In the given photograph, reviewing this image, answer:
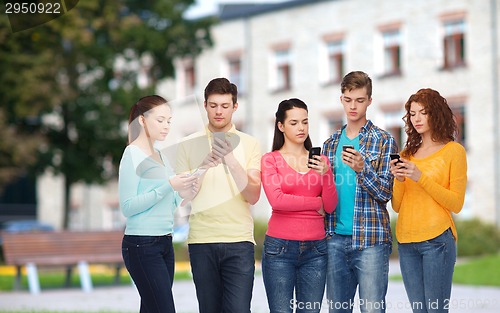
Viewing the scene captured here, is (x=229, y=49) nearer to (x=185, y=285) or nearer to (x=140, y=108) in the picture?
(x=185, y=285)

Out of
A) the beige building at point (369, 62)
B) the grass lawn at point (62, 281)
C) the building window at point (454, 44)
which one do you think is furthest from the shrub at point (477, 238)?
the grass lawn at point (62, 281)

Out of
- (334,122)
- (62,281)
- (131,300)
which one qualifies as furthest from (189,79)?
(131,300)

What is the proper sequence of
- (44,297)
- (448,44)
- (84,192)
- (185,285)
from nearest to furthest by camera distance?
(44,297), (185,285), (448,44), (84,192)

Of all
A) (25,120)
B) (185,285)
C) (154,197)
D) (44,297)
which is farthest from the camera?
(25,120)

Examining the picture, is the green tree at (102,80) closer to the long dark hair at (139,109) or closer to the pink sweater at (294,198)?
the long dark hair at (139,109)

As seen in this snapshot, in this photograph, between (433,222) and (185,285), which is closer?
(433,222)

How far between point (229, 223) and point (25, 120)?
2412 cm

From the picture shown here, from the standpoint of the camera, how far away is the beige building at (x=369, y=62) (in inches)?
1203

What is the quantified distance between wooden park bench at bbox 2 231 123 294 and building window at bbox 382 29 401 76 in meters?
17.5

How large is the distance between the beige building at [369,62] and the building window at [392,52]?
1.4 inches

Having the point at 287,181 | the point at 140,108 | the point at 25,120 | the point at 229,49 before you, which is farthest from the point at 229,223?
the point at 229,49

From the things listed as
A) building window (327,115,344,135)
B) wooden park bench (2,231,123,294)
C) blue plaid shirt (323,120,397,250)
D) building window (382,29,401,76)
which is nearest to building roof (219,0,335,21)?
building window (382,29,401,76)

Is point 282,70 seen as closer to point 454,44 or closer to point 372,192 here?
point 454,44

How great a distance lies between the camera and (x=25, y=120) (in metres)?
29.2
